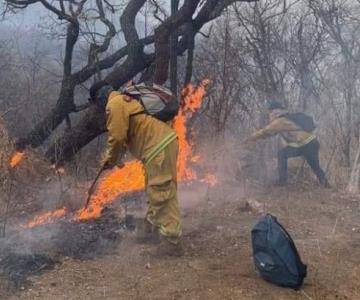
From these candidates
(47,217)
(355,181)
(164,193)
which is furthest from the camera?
(355,181)

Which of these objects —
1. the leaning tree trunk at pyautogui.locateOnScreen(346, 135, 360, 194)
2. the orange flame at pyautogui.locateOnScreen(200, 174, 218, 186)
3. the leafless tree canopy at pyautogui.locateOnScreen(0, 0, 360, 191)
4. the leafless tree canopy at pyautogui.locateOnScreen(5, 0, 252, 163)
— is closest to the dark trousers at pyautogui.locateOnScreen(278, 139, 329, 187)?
the leaning tree trunk at pyautogui.locateOnScreen(346, 135, 360, 194)

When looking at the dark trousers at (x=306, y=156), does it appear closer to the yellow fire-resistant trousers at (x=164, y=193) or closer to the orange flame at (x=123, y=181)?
the orange flame at (x=123, y=181)

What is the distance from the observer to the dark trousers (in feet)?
26.3

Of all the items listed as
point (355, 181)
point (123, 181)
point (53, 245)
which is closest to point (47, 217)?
point (53, 245)

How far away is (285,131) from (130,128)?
144 inches

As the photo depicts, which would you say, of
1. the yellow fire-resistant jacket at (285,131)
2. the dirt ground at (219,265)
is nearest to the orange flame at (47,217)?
the dirt ground at (219,265)

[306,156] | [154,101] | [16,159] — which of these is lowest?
[16,159]

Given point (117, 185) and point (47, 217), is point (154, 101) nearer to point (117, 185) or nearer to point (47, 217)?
point (47, 217)

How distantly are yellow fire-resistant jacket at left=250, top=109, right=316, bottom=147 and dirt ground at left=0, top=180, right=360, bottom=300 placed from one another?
1311mm

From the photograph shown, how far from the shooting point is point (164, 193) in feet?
15.9

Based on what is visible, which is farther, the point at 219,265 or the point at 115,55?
the point at 115,55

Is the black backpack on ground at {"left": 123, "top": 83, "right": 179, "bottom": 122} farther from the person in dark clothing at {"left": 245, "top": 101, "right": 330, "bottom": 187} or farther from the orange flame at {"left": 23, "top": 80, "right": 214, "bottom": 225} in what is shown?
the person in dark clothing at {"left": 245, "top": 101, "right": 330, "bottom": 187}

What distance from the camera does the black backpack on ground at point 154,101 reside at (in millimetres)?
4902

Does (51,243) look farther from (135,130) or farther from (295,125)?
(295,125)
